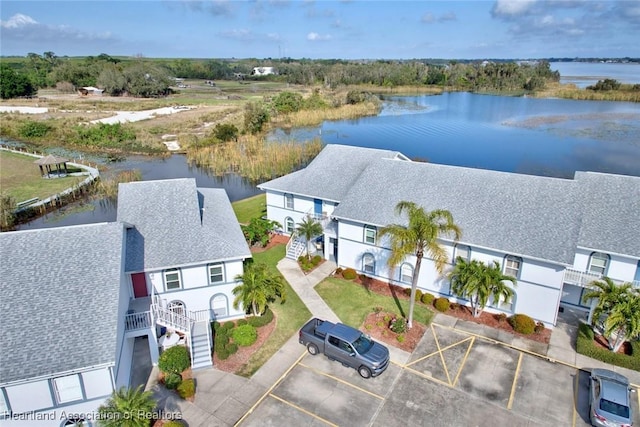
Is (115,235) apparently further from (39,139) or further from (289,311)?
(39,139)

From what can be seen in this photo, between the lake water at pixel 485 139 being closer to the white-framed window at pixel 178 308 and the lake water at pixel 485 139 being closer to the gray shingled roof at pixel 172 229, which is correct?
the gray shingled roof at pixel 172 229

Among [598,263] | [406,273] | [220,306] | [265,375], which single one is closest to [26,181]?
[220,306]

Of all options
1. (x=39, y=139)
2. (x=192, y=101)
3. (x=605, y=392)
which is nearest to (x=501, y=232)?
(x=605, y=392)

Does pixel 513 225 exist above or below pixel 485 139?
above

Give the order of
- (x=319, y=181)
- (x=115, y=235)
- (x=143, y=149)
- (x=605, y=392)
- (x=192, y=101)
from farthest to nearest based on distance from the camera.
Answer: (x=192, y=101) < (x=143, y=149) < (x=319, y=181) < (x=115, y=235) < (x=605, y=392)

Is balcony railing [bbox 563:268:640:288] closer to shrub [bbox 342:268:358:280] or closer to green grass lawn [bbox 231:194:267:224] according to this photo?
shrub [bbox 342:268:358:280]

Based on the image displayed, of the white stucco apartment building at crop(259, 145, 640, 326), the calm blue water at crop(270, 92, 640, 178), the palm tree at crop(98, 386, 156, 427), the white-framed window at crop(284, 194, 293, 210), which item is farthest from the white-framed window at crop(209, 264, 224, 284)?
the calm blue water at crop(270, 92, 640, 178)

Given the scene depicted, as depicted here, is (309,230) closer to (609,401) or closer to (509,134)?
(609,401)
